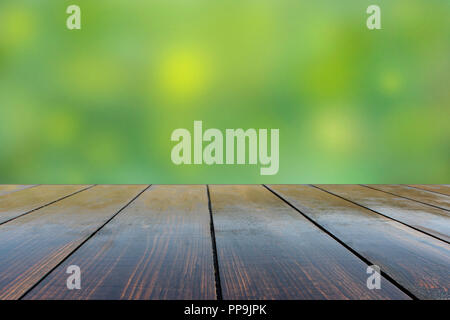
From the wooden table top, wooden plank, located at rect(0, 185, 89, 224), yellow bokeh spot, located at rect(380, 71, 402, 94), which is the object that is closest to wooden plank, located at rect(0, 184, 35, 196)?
wooden plank, located at rect(0, 185, 89, 224)

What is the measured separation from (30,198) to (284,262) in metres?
0.83

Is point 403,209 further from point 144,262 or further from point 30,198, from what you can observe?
point 30,198

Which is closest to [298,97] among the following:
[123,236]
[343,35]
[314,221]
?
[343,35]

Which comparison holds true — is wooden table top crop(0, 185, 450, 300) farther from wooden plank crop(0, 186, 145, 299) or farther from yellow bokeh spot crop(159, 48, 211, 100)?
yellow bokeh spot crop(159, 48, 211, 100)

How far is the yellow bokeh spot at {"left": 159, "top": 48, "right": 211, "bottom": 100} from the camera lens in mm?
1311

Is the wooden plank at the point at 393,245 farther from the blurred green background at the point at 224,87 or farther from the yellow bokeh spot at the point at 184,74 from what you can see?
the yellow bokeh spot at the point at 184,74

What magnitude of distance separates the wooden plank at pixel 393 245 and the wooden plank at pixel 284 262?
3cm

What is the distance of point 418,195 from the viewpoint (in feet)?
3.45

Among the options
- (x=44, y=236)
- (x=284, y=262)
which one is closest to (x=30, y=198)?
(x=44, y=236)

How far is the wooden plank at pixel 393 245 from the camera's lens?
38 cm

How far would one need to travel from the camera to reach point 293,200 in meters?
0.94
